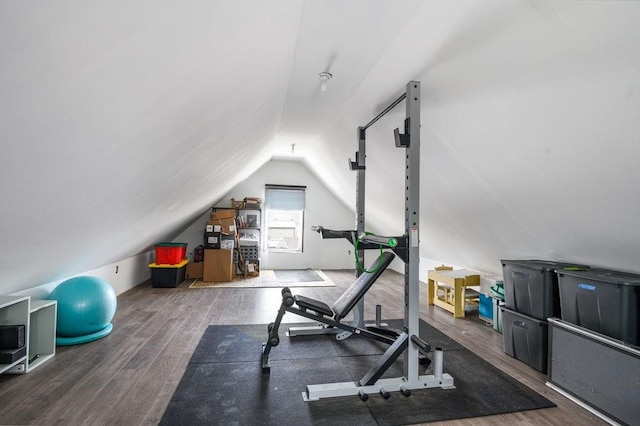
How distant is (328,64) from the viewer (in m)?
2.55

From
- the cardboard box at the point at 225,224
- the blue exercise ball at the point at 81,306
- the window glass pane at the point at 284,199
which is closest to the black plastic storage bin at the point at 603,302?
the blue exercise ball at the point at 81,306

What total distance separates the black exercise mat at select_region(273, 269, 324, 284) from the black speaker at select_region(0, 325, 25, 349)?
3.99 meters

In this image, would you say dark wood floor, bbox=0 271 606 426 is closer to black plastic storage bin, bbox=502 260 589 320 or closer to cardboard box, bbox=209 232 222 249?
black plastic storage bin, bbox=502 260 589 320

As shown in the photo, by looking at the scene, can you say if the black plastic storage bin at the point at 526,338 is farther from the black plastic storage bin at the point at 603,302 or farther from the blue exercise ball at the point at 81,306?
the blue exercise ball at the point at 81,306

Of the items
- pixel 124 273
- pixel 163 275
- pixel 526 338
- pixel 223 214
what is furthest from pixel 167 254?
pixel 526 338

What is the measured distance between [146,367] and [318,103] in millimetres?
2821

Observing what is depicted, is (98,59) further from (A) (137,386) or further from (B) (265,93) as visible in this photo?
(A) (137,386)

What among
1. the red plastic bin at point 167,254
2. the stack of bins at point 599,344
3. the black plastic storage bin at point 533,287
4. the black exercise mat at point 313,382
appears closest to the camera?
the stack of bins at point 599,344

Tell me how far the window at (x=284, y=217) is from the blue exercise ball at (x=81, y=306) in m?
4.52

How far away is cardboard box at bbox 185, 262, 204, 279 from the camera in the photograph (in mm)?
6145

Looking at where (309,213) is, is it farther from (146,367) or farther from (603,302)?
(603,302)

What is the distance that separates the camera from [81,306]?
2.86m

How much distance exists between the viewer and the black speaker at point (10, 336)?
7.42 feet

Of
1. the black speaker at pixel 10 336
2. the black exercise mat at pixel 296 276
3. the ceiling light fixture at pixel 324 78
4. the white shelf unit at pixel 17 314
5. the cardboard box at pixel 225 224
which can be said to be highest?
the ceiling light fixture at pixel 324 78
